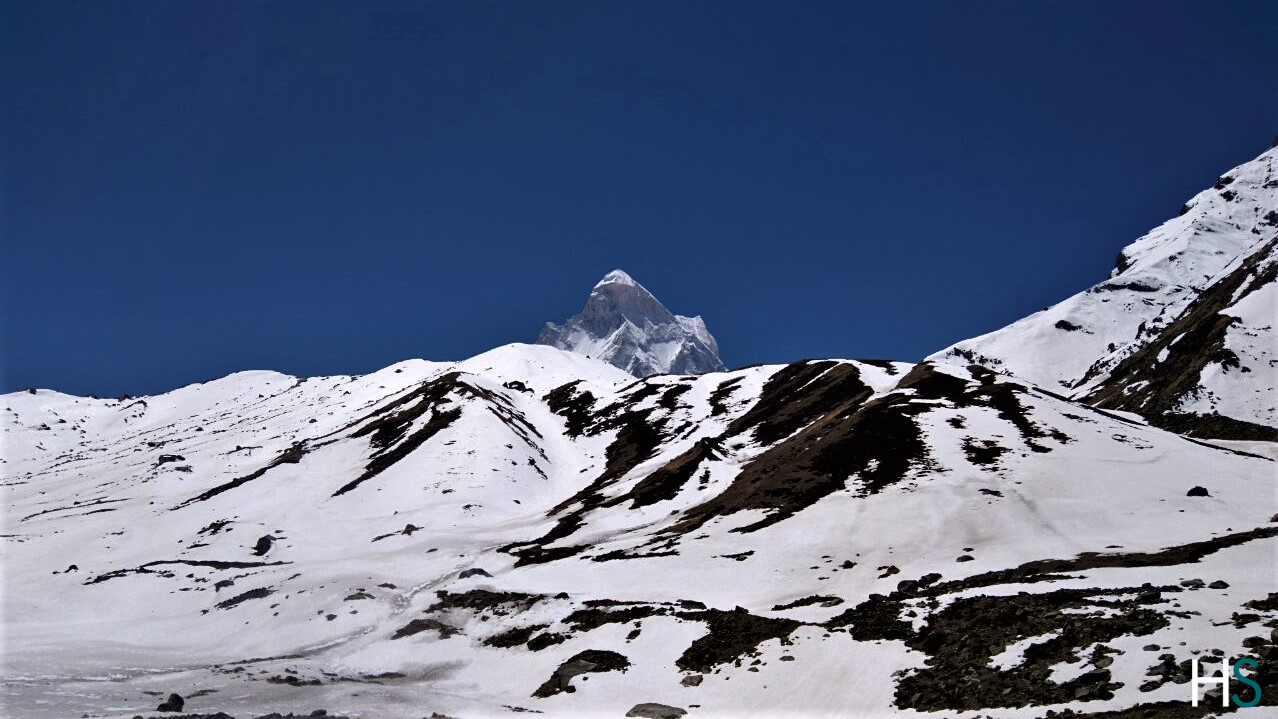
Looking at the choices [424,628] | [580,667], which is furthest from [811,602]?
[424,628]

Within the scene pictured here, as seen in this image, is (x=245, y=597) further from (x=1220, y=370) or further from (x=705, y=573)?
(x=1220, y=370)

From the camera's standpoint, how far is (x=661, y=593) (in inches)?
2104

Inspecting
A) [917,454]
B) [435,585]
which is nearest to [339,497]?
[435,585]

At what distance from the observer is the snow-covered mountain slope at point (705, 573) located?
30.7m

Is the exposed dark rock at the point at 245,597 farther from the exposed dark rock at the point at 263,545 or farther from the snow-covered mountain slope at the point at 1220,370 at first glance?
the snow-covered mountain slope at the point at 1220,370

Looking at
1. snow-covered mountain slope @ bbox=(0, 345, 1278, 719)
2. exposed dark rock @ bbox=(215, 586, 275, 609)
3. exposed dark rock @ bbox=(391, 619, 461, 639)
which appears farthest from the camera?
exposed dark rock @ bbox=(215, 586, 275, 609)

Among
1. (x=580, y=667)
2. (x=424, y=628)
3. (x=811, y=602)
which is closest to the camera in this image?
(x=580, y=667)

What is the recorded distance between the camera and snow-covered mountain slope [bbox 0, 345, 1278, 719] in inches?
1209

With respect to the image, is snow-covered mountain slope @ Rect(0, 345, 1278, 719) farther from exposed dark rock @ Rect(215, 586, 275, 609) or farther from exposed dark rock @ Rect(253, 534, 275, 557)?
exposed dark rock @ Rect(215, 586, 275, 609)

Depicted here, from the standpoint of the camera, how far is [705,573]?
57094 millimetres

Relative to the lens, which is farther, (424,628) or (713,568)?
(713,568)

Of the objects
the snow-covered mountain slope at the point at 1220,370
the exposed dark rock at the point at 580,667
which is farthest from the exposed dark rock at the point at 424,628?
the snow-covered mountain slope at the point at 1220,370

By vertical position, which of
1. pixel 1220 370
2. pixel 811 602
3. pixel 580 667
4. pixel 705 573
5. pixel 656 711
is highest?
Result: pixel 1220 370

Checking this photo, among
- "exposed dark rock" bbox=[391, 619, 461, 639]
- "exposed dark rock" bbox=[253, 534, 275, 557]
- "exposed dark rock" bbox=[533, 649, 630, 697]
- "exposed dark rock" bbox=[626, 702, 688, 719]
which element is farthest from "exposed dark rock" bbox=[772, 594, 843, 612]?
"exposed dark rock" bbox=[253, 534, 275, 557]
